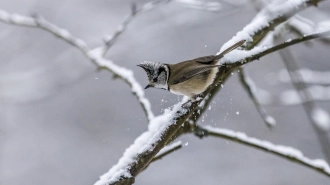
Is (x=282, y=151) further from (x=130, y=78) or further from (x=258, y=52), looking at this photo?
(x=130, y=78)

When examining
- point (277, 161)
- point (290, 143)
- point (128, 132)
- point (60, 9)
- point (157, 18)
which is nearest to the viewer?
point (157, 18)

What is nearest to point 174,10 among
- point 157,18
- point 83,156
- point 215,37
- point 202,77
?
point 157,18

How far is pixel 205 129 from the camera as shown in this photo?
259cm

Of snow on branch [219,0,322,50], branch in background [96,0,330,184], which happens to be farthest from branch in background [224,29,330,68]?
snow on branch [219,0,322,50]

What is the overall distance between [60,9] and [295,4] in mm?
7301

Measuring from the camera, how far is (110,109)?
8.80 meters

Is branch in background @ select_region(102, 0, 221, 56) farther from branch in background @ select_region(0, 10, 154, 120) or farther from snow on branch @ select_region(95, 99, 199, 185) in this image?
snow on branch @ select_region(95, 99, 199, 185)

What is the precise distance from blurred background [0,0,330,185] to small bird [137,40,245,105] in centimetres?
369

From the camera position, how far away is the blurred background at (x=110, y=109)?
23.2 feet

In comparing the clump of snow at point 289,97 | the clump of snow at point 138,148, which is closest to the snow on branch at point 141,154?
the clump of snow at point 138,148

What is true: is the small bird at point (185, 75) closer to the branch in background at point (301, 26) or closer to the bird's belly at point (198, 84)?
the bird's belly at point (198, 84)

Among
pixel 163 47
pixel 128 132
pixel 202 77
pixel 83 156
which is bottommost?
pixel 202 77

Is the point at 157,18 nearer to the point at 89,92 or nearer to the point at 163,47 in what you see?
the point at 163,47

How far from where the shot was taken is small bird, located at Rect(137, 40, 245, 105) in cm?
260
